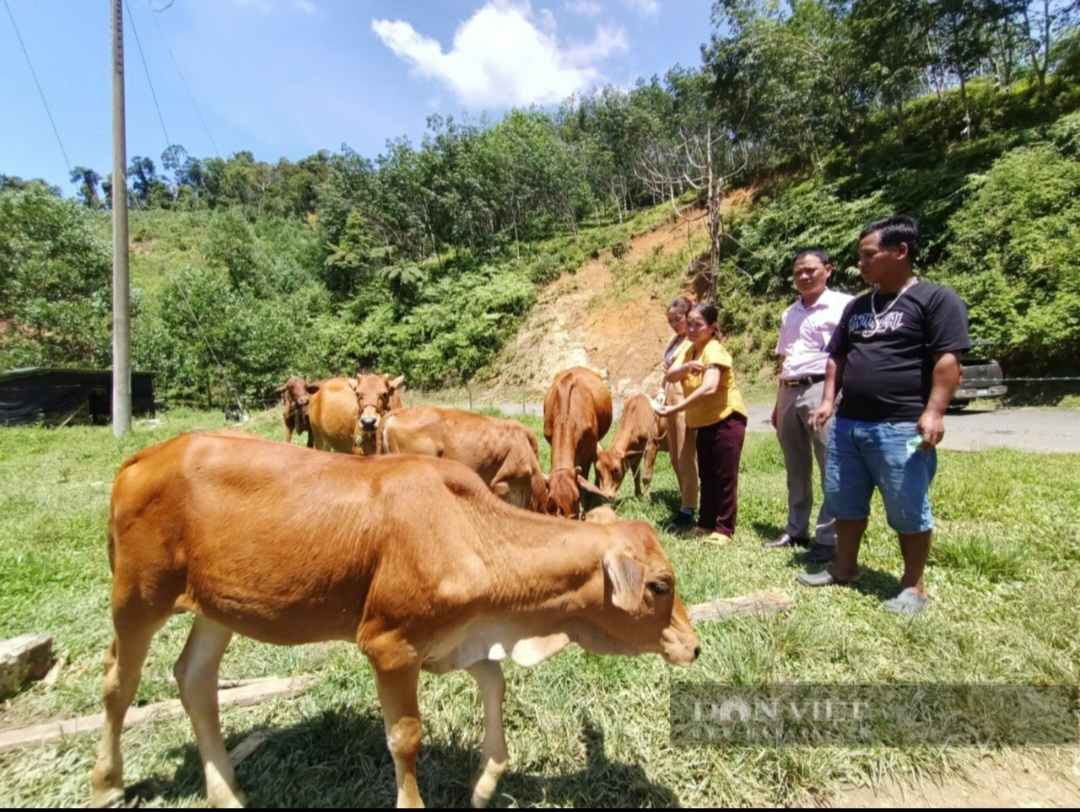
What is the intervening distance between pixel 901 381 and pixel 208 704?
436 cm

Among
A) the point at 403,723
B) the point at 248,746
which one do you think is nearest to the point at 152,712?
the point at 248,746

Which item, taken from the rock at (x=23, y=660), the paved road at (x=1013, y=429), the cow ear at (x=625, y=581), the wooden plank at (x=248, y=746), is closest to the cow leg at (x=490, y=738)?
the cow ear at (x=625, y=581)

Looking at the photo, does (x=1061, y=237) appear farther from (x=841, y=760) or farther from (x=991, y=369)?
(x=841, y=760)

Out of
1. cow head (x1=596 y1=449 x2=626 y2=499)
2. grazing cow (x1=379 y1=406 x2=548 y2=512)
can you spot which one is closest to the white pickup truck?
cow head (x1=596 y1=449 x2=626 y2=499)

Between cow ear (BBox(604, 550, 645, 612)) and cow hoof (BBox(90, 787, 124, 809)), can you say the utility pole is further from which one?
cow ear (BBox(604, 550, 645, 612))

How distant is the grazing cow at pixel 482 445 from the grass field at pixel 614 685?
159 cm

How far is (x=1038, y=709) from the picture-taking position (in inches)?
109

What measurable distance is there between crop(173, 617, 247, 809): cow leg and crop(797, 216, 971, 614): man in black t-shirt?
3991 millimetres

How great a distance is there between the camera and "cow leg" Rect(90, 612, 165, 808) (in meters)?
2.39

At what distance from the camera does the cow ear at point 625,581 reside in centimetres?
220

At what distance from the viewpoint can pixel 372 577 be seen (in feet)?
7.36

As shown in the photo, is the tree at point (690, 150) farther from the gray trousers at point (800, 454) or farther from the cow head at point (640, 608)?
the cow head at point (640, 608)

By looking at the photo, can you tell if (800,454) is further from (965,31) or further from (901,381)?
(965,31)

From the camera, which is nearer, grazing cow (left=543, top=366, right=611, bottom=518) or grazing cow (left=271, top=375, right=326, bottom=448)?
grazing cow (left=543, top=366, right=611, bottom=518)
